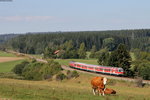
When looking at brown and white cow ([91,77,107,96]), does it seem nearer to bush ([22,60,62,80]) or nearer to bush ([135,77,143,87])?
bush ([135,77,143,87])

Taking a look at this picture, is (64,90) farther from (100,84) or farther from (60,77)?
(60,77)

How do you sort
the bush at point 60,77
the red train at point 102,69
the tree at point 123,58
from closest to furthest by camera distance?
the red train at point 102,69
the tree at point 123,58
the bush at point 60,77

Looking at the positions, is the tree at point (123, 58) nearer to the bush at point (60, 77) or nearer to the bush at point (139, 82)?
the bush at point (60, 77)

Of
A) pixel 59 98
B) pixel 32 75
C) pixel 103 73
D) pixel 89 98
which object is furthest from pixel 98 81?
pixel 32 75

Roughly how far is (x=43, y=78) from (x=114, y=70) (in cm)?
2032

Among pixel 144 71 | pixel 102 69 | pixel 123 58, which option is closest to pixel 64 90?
pixel 144 71

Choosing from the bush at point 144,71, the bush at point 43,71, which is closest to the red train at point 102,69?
the bush at point 144,71

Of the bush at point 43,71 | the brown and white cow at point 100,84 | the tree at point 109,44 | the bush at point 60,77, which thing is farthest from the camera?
the tree at point 109,44

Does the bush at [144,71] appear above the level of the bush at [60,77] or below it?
above

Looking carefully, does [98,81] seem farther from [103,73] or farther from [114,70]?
[103,73]

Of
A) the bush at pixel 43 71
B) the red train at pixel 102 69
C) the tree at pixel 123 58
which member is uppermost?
the tree at pixel 123 58

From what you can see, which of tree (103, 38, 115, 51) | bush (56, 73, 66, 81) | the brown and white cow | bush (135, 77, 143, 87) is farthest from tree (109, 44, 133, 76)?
tree (103, 38, 115, 51)

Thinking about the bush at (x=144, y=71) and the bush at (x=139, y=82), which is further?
the bush at (x=144, y=71)

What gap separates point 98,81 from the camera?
73.7 feet
